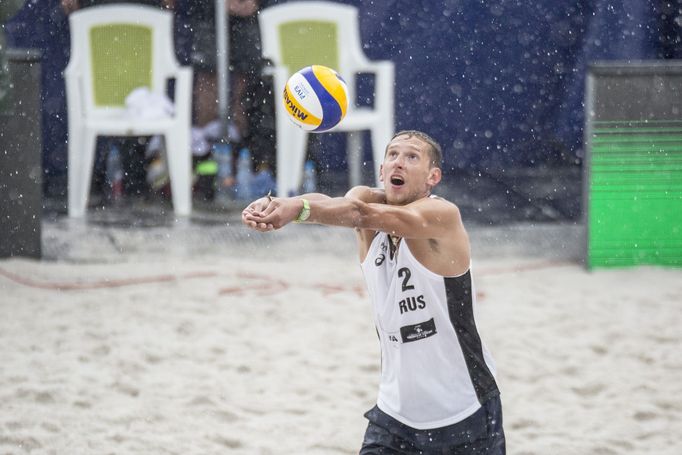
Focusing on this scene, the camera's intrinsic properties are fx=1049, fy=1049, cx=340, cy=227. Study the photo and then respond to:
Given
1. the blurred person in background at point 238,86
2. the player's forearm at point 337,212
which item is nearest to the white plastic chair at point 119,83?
the blurred person in background at point 238,86

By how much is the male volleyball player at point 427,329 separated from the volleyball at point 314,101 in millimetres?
372

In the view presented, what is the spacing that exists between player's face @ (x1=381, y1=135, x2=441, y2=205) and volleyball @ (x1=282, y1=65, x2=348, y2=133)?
Result: 0.36 m

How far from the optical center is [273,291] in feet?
21.9

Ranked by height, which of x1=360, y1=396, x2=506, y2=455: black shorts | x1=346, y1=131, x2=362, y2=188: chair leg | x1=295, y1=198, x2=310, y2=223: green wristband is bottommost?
x1=360, y1=396, x2=506, y2=455: black shorts

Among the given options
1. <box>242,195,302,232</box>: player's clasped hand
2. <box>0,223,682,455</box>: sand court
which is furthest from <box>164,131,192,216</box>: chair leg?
<box>242,195,302,232</box>: player's clasped hand

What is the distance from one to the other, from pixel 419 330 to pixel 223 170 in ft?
22.2

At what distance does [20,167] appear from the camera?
24.3 feet

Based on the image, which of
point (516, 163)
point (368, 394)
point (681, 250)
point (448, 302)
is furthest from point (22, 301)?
point (516, 163)

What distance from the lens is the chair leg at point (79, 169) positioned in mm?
8945

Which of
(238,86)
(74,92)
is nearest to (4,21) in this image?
(74,92)

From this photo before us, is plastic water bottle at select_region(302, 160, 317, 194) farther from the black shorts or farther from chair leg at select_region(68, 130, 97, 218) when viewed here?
the black shorts

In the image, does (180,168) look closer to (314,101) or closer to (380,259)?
(314,101)

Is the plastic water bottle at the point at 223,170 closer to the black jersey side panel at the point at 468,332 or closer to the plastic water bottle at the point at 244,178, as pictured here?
the plastic water bottle at the point at 244,178

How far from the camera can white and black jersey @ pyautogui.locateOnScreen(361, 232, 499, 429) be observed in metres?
3.10
